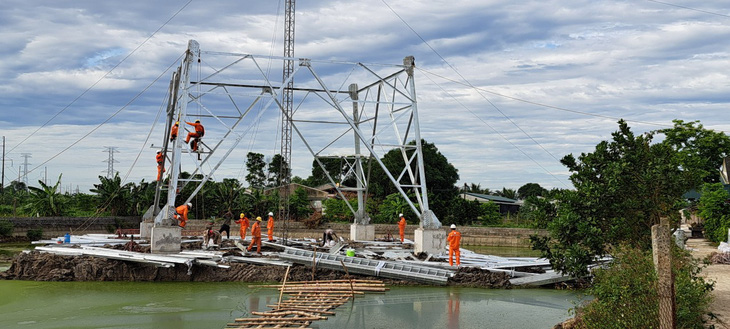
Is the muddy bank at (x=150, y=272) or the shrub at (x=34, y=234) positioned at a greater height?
the shrub at (x=34, y=234)

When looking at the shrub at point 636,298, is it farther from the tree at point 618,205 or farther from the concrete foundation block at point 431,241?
the concrete foundation block at point 431,241

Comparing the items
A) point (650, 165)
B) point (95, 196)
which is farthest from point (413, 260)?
point (95, 196)

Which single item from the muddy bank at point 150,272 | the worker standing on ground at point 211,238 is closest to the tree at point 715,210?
the muddy bank at point 150,272

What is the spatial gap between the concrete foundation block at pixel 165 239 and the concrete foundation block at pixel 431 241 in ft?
25.0

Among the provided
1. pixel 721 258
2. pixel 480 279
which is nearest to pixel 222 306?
pixel 480 279

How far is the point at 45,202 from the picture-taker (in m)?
36.8

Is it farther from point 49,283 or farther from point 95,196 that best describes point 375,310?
point 95,196

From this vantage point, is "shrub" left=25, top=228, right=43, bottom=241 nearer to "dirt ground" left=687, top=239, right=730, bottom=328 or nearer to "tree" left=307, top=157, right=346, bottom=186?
"dirt ground" left=687, top=239, right=730, bottom=328

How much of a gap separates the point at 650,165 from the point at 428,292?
21.4 ft

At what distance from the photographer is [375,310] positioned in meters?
14.6

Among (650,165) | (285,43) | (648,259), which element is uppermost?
(285,43)

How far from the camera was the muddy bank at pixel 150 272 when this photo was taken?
18.4 metres

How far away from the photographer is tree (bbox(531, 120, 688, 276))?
13102 mm

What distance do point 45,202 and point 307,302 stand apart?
1086 inches
